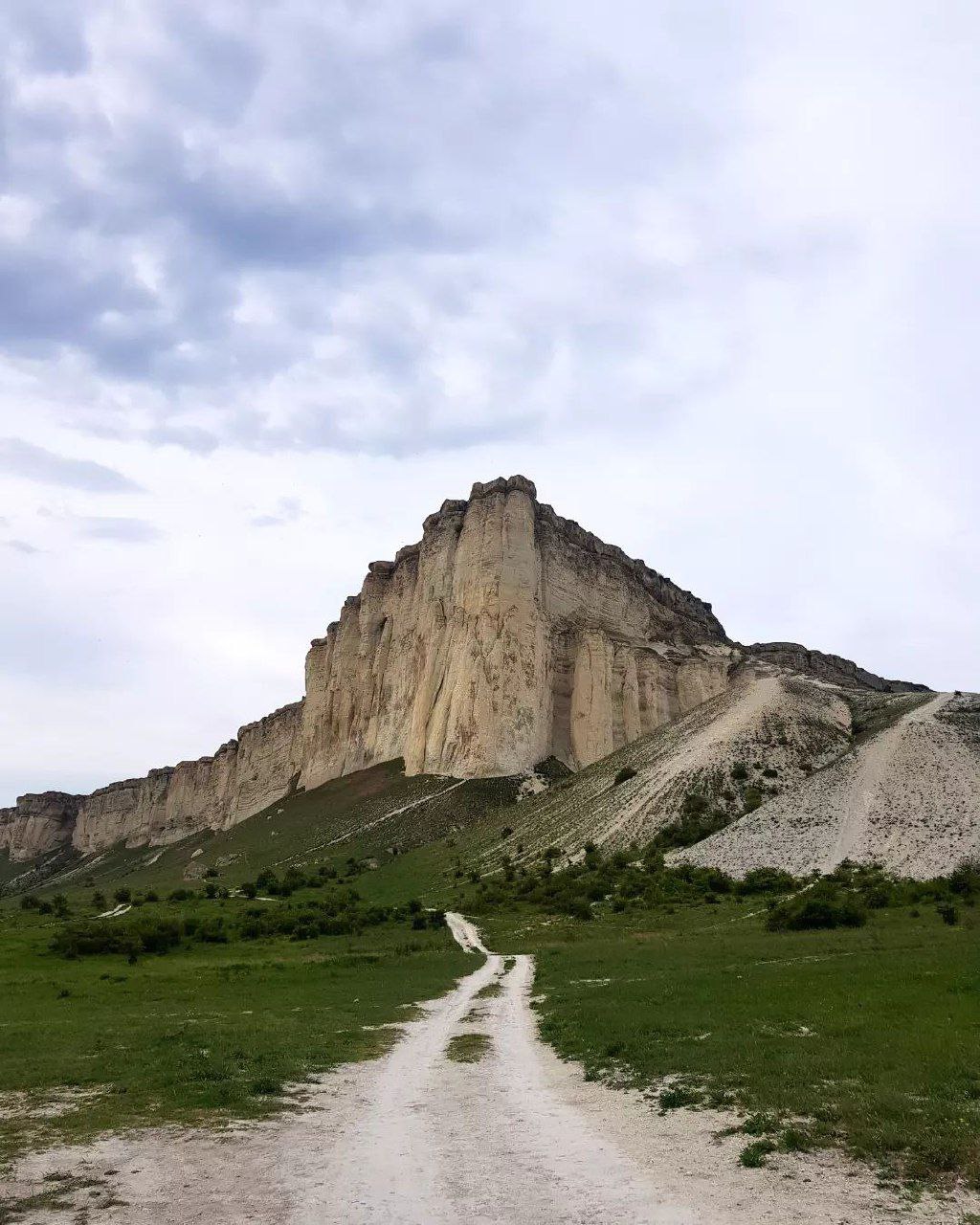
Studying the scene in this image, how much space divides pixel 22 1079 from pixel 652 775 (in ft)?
189

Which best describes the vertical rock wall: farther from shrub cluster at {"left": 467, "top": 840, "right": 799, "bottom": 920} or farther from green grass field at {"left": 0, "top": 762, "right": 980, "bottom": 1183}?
green grass field at {"left": 0, "top": 762, "right": 980, "bottom": 1183}

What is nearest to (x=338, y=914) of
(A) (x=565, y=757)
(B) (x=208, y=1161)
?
(B) (x=208, y=1161)

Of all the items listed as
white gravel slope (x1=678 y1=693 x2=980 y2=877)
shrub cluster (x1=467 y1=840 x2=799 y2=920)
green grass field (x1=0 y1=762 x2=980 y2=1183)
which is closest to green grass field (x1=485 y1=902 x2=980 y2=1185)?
green grass field (x1=0 y1=762 x2=980 y2=1183)

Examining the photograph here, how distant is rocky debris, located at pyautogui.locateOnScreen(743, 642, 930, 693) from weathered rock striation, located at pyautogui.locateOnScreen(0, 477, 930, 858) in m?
0.63

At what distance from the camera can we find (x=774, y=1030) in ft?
48.8

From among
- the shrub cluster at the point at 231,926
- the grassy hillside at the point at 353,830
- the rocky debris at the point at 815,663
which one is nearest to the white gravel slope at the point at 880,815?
the shrub cluster at the point at 231,926

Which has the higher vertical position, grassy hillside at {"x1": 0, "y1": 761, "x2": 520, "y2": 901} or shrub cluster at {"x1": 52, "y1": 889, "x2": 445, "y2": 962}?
grassy hillside at {"x1": 0, "y1": 761, "x2": 520, "y2": 901}

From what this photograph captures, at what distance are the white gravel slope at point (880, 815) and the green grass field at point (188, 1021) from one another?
69.6ft

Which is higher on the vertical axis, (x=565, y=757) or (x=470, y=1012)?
(x=565, y=757)

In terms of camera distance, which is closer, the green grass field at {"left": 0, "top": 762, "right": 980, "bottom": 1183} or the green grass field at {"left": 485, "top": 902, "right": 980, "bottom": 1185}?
the green grass field at {"left": 485, "top": 902, "right": 980, "bottom": 1185}

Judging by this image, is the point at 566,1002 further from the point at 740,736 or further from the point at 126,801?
the point at 126,801

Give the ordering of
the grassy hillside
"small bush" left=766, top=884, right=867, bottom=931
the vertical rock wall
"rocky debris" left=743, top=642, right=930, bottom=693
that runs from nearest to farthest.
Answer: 1. "small bush" left=766, top=884, right=867, bottom=931
2. the grassy hillside
3. the vertical rock wall
4. "rocky debris" left=743, top=642, right=930, bottom=693

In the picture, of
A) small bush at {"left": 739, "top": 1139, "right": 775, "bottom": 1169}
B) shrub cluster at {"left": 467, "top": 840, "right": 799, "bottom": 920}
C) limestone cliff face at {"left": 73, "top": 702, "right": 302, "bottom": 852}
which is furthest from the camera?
limestone cliff face at {"left": 73, "top": 702, "right": 302, "bottom": 852}

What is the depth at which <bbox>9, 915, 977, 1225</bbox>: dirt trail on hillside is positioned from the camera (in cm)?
730
